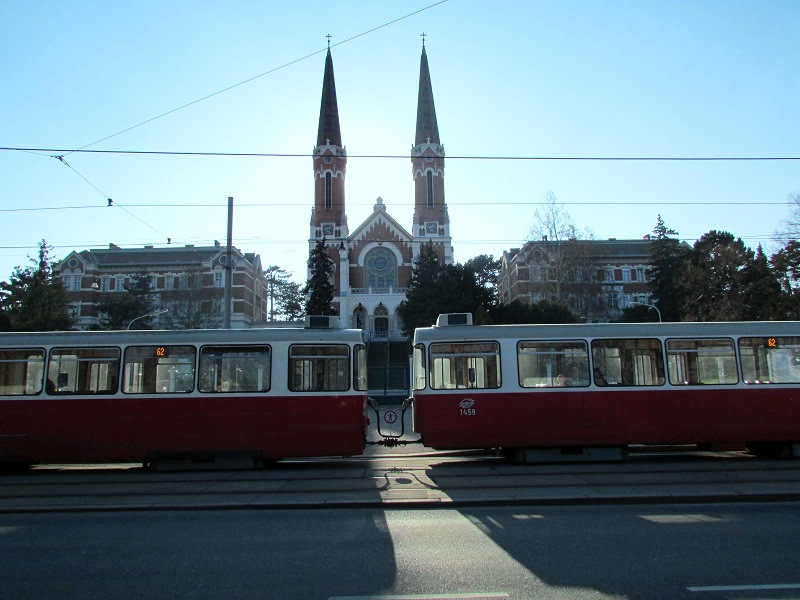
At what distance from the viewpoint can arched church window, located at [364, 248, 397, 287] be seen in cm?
7131

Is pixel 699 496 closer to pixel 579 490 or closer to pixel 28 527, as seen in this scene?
pixel 579 490

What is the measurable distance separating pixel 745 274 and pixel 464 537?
1303 inches

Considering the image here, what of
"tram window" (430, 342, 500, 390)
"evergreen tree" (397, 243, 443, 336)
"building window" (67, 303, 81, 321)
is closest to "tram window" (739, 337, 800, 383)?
"tram window" (430, 342, 500, 390)

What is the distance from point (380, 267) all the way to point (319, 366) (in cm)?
5891

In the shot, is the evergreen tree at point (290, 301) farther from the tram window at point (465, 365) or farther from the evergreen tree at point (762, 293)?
the tram window at point (465, 365)

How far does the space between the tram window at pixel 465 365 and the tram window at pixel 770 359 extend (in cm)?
549

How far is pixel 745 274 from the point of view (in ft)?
112

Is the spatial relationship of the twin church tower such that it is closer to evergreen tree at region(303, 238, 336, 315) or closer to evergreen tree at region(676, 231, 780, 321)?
evergreen tree at region(303, 238, 336, 315)

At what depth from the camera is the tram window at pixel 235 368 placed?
12938 mm

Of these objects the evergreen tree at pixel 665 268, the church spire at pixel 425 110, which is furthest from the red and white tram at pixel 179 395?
the church spire at pixel 425 110

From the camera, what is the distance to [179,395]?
12.9 metres

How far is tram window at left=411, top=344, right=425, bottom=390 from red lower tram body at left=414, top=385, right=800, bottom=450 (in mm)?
461

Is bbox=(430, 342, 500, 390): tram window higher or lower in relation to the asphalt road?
higher

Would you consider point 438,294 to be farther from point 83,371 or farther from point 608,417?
point 83,371
